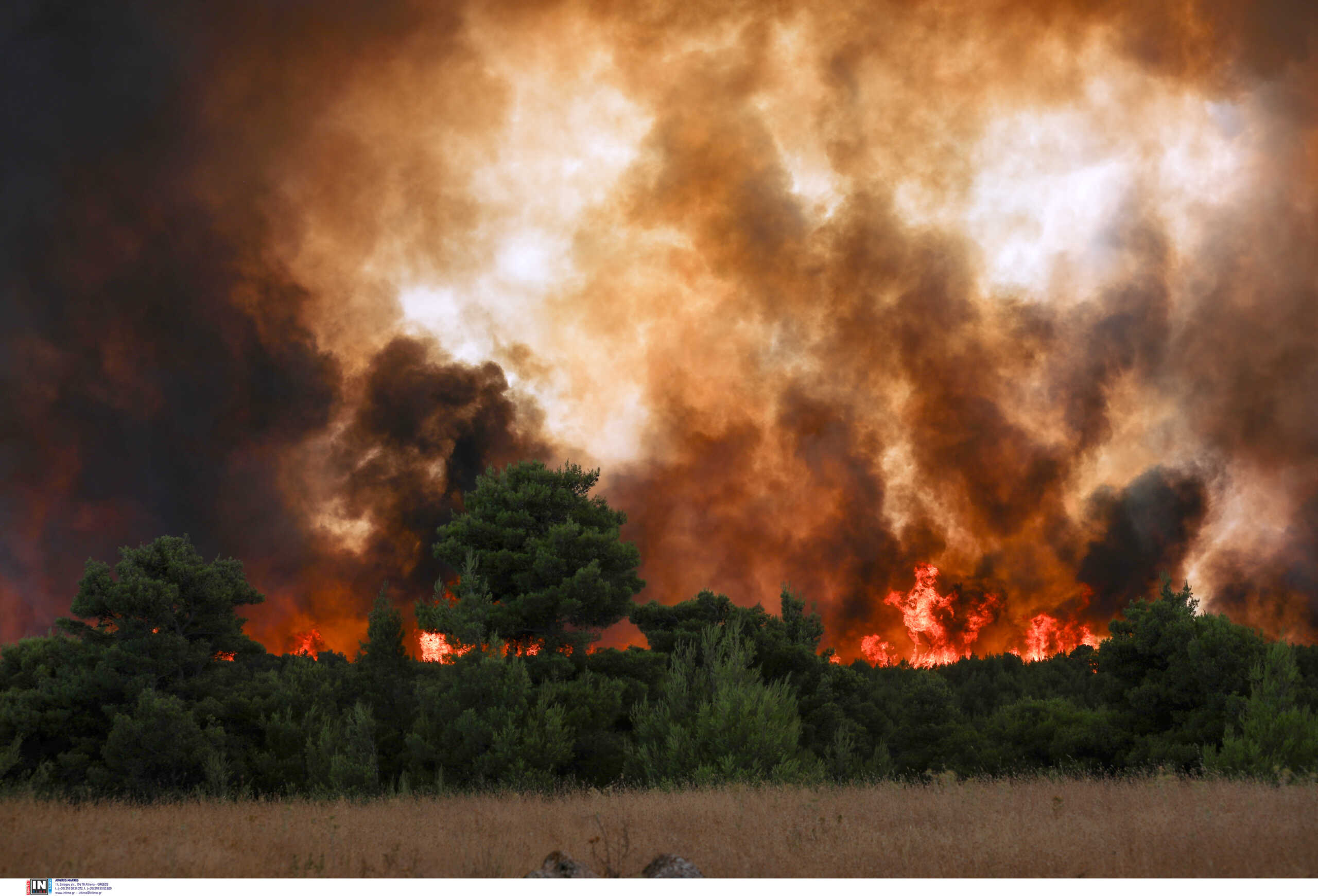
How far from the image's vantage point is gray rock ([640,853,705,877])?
9.38 m

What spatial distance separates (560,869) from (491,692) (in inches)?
702

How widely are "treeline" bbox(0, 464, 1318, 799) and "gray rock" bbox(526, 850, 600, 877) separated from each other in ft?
39.7

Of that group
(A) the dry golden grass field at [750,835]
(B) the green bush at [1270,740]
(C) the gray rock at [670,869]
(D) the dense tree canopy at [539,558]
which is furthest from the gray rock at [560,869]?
(B) the green bush at [1270,740]

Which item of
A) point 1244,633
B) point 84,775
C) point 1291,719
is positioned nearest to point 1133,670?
point 1244,633

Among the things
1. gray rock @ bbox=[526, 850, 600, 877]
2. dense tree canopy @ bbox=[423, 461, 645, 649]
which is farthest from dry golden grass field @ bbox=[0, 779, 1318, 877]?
dense tree canopy @ bbox=[423, 461, 645, 649]

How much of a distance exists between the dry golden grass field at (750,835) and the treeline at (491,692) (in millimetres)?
5277

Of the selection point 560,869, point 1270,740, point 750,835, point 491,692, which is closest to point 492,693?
point 491,692

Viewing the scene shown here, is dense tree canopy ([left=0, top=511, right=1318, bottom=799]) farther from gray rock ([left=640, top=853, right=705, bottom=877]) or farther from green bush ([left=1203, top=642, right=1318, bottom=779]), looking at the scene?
gray rock ([left=640, top=853, right=705, bottom=877])

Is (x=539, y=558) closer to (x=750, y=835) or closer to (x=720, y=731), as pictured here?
(x=720, y=731)

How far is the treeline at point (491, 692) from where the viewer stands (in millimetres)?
24875

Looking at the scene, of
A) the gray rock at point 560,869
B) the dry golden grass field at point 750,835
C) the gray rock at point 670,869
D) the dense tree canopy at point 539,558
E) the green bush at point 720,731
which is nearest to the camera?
the gray rock at point 560,869

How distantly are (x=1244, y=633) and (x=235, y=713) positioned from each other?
136 feet

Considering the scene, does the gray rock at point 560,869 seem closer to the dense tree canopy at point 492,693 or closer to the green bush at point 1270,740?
the dense tree canopy at point 492,693

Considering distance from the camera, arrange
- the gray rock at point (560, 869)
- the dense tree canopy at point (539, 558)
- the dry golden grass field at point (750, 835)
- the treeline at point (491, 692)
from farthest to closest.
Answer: the dense tree canopy at point (539, 558) → the treeline at point (491, 692) → the dry golden grass field at point (750, 835) → the gray rock at point (560, 869)
